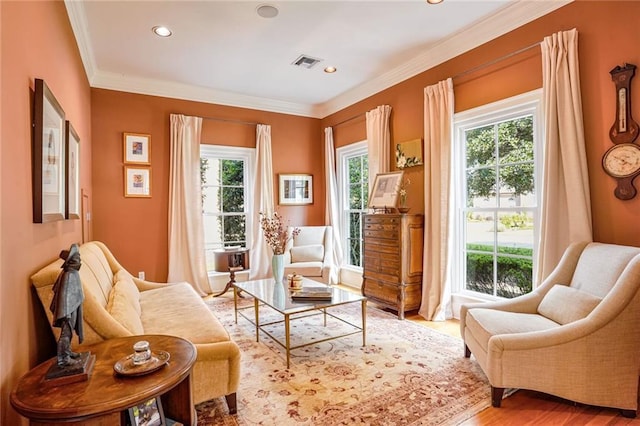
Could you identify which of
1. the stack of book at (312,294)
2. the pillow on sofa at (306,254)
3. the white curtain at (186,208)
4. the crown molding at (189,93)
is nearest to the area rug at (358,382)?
the stack of book at (312,294)

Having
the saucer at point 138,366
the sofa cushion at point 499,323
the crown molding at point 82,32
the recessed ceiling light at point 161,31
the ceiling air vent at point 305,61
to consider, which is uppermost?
the ceiling air vent at point 305,61

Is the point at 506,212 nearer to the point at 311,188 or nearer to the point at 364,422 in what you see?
the point at 364,422

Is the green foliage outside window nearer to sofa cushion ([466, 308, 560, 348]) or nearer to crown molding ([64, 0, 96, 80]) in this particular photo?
sofa cushion ([466, 308, 560, 348])

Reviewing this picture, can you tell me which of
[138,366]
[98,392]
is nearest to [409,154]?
[138,366]

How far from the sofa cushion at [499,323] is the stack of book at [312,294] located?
1129 millimetres

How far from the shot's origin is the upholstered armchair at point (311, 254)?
4.50m

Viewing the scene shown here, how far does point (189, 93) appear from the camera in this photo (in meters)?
4.75

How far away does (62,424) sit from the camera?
1117mm

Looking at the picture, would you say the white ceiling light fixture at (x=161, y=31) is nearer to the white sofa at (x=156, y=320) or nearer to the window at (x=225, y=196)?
the window at (x=225, y=196)

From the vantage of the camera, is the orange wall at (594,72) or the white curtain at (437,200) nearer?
the orange wall at (594,72)

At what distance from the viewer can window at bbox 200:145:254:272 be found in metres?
5.04

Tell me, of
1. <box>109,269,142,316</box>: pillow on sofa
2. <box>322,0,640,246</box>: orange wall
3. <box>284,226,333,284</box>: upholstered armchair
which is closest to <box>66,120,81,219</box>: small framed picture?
<box>109,269,142,316</box>: pillow on sofa

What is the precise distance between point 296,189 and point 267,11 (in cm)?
302

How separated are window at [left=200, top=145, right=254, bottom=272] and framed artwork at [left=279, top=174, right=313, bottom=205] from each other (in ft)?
1.80
